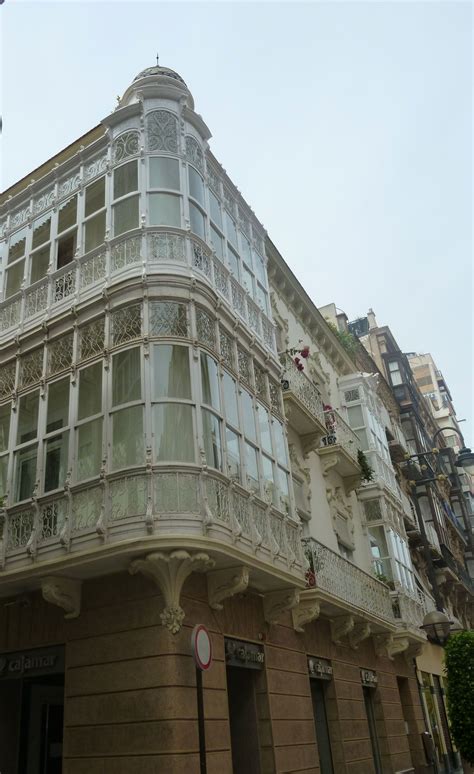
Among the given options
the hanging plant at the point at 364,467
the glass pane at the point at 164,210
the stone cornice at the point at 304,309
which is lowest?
the hanging plant at the point at 364,467

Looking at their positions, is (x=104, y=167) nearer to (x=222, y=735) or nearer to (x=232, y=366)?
(x=232, y=366)

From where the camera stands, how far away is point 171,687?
8938mm

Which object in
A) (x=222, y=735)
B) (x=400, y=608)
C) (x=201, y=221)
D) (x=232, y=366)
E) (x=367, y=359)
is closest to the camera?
(x=222, y=735)

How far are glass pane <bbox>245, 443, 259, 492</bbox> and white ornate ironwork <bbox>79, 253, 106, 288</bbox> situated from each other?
14.6ft

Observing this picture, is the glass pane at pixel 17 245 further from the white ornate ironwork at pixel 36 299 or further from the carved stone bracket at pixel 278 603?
the carved stone bracket at pixel 278 603

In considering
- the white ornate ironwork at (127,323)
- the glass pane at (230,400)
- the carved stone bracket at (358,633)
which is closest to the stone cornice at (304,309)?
the glass pane at (230,400)

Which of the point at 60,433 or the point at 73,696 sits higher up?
the point at 60,433

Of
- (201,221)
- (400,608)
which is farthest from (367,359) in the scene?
(201,221)

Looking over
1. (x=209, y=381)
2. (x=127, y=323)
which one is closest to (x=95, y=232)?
(x=127, y=323)

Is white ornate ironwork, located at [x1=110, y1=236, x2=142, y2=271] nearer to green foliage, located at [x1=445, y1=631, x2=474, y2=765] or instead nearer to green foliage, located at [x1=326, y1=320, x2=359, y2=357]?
green foliage, located at [x1=445, y1=631, x2=474, y2=765]

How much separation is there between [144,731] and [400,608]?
12605 mm

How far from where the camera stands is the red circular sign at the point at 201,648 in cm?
701

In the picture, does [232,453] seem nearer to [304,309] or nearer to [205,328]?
[205,328]

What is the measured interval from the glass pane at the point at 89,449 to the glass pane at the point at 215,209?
5.90m
